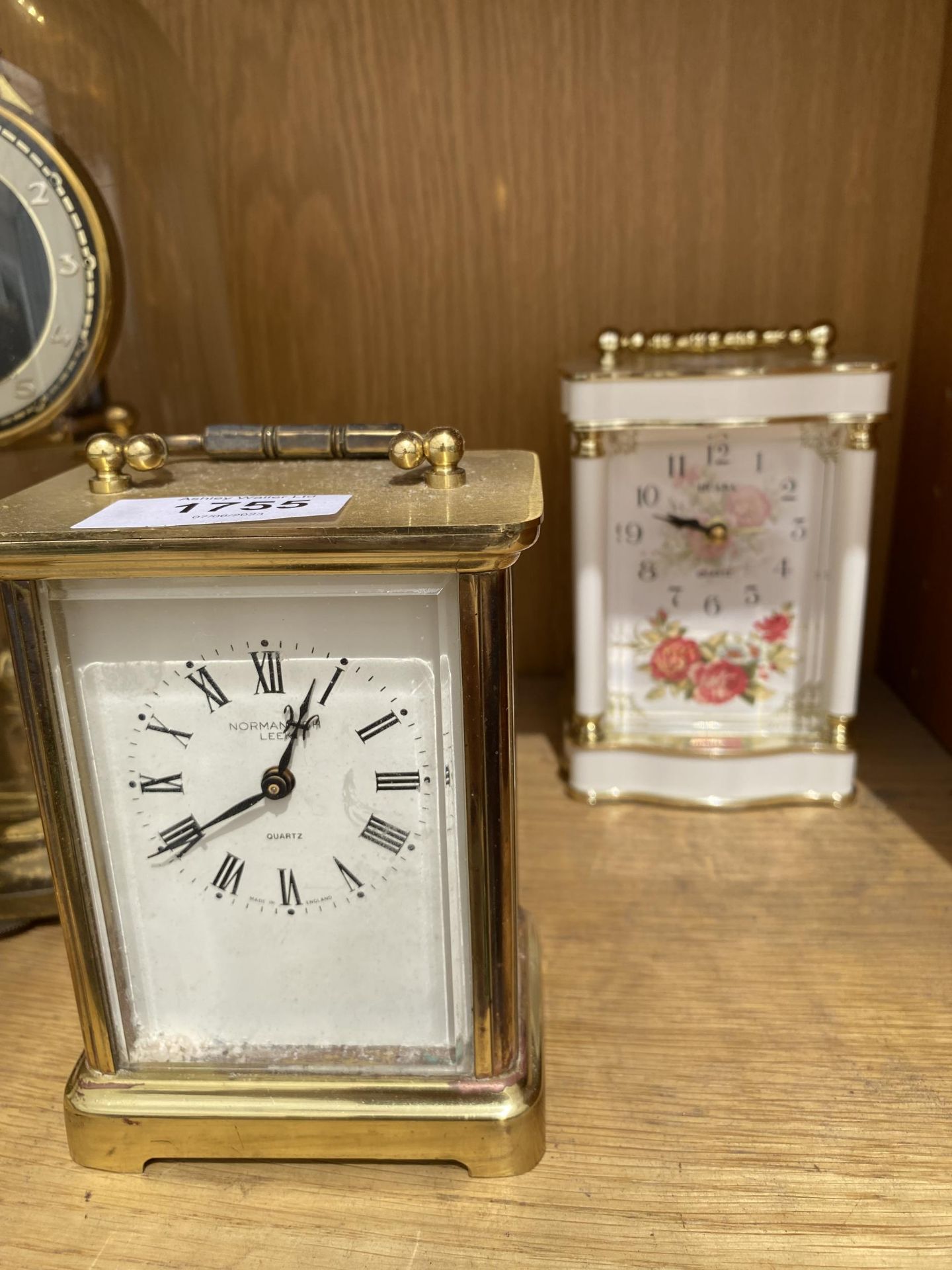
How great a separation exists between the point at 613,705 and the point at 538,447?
0.30 m

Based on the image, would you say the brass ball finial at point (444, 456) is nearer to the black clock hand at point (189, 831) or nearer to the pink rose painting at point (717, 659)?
the black clock hand at point (189, 831)

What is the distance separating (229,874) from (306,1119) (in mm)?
140

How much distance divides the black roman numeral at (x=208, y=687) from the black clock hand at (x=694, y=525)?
0.46 metres

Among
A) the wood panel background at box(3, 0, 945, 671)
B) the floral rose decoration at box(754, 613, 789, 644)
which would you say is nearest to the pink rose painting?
the floral rose decoration at box(754, 613, 789, 644)

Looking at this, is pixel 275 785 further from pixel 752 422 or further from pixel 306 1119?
pixel 752 422

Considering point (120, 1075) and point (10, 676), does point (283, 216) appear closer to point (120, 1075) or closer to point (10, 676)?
point (10, 676)

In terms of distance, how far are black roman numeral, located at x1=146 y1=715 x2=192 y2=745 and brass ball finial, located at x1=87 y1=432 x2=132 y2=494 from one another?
0.44 ft

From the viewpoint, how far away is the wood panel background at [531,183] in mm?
890

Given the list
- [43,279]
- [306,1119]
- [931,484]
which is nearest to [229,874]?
[306,1119]

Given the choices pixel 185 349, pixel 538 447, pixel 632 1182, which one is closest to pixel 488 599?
pixel 632 1182

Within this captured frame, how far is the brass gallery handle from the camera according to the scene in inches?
20.8

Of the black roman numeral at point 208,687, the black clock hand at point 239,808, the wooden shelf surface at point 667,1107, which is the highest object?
the black roman numeral at point 208,687

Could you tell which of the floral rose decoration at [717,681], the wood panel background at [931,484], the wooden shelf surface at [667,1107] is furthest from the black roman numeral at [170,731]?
the wood panel background at [931,484]

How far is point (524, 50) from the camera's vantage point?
0.90 m
